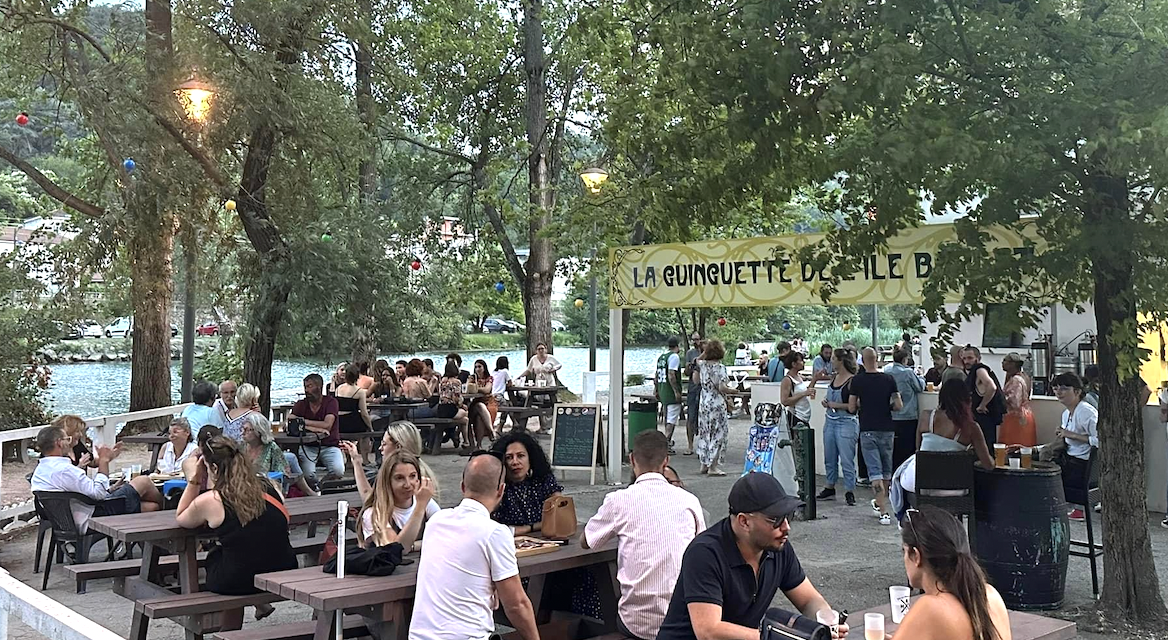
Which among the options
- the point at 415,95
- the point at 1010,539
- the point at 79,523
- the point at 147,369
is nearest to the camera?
the point at 1010,539

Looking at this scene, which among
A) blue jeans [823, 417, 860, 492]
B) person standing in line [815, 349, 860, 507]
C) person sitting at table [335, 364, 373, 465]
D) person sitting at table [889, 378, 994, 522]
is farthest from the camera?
person sitting at table [335, 364, 373, 465]

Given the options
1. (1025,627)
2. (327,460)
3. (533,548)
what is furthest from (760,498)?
(327,460)

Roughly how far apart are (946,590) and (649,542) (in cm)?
168

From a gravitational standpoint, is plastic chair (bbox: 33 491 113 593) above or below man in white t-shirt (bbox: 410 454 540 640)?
below

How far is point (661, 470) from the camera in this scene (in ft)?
17.8

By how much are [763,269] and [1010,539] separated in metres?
4.00

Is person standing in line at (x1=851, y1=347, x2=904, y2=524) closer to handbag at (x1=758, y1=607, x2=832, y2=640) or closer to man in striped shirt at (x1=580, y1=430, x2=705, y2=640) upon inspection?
man in striped shirt at (x1=580, y1=430, x2=705, y2=640)

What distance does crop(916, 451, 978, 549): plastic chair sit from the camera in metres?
7.47

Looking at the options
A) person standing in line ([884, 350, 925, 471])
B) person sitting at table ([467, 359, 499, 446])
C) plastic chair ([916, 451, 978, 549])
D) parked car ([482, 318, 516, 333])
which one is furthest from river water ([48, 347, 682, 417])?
plastic chair ([916, 451, 978, 549])

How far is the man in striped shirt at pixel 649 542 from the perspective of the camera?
4922 mm

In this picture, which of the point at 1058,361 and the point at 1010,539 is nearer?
the point at 1010,539

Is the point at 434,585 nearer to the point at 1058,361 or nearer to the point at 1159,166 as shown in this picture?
the point at 1159,166

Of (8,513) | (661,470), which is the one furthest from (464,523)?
(8,513)

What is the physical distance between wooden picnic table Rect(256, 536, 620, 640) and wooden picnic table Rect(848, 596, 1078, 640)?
161cm
